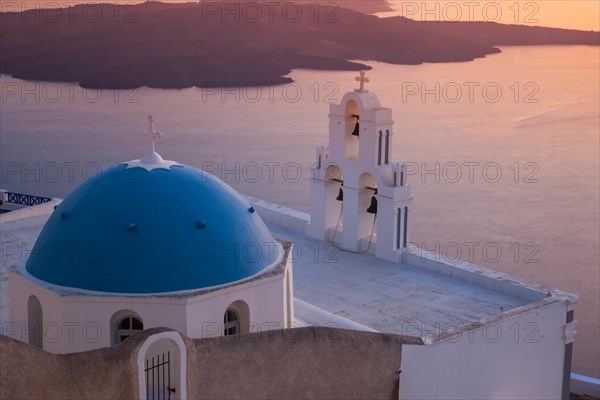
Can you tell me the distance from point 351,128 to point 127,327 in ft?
27.2

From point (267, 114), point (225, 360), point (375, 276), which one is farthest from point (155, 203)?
point (267, 114)

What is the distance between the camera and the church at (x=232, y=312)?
46.6 feet

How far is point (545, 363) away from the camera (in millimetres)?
18594

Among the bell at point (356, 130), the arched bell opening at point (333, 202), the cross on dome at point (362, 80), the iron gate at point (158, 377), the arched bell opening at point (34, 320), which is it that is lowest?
the iron gate at point (158, 377)

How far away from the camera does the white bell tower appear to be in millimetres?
20438

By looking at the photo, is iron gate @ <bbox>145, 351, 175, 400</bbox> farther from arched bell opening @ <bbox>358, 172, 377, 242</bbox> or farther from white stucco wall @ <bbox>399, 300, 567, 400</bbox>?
arched bell opening @ <bbox>358, 172, 377, 242</bbox>

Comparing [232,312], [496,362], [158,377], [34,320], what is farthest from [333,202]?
[158,377]

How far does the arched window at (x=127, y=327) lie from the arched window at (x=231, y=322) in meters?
1.26

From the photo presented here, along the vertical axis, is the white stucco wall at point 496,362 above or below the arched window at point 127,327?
below

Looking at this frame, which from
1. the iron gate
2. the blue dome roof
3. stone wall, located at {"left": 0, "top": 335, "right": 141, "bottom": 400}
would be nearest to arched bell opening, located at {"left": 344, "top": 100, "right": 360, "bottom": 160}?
the blue dome roof

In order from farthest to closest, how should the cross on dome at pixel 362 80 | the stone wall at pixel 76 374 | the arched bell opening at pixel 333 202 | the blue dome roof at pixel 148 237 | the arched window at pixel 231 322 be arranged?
the arched bell opening at pixel 333 202 → the cross on dome at pixel 362 80 → the arched window at pixel 231 322 → the blue dome roof at pixel 148 237 → the stone wall at pixel 76 374

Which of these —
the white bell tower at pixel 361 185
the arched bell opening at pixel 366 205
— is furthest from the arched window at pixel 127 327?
the arched bell opening at pixel 366 205

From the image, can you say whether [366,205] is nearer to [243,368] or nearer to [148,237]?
[243,368]

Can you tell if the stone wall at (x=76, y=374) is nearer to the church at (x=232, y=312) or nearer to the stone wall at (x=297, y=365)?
the church at (x=232, y=312)
